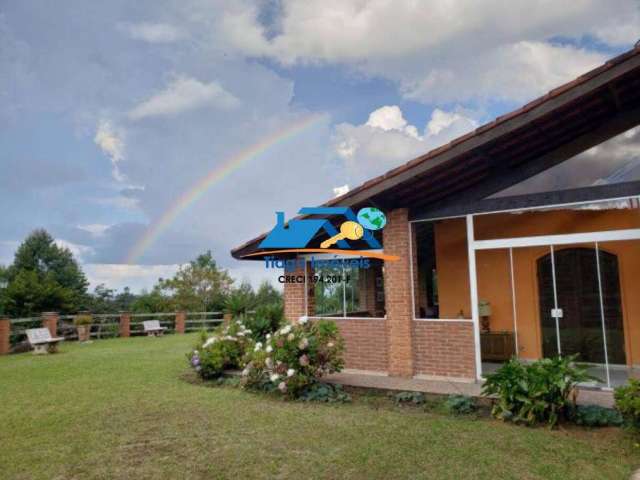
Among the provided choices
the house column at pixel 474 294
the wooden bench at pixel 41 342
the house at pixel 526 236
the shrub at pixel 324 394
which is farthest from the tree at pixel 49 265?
the house column at pixel 474 294

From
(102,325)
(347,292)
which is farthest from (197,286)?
(347,292)

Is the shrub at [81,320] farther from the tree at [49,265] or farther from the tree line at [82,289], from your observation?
the tree at [49,265]

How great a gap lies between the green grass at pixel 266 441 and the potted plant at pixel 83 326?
402 inches

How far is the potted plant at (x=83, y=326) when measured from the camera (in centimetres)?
1709

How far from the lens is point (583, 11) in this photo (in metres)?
9.51

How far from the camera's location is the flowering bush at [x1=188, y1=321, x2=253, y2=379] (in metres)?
8.66

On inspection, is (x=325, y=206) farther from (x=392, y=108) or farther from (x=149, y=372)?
(x=392, y=108)

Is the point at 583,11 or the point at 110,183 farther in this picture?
the point at 110,183

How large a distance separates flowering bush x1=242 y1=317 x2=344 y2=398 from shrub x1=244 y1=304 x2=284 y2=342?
208 centimetres

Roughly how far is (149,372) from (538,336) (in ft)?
25.2

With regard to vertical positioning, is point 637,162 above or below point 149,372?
above

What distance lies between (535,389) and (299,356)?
11.2 ft

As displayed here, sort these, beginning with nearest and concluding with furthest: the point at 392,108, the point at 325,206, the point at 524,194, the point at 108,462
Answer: the point at 108,462
the point at 524,194
the point at 325,206
the point at 392,108

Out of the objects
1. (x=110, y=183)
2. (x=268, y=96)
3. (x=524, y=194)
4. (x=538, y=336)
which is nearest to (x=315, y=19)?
(x=268, y=96)
